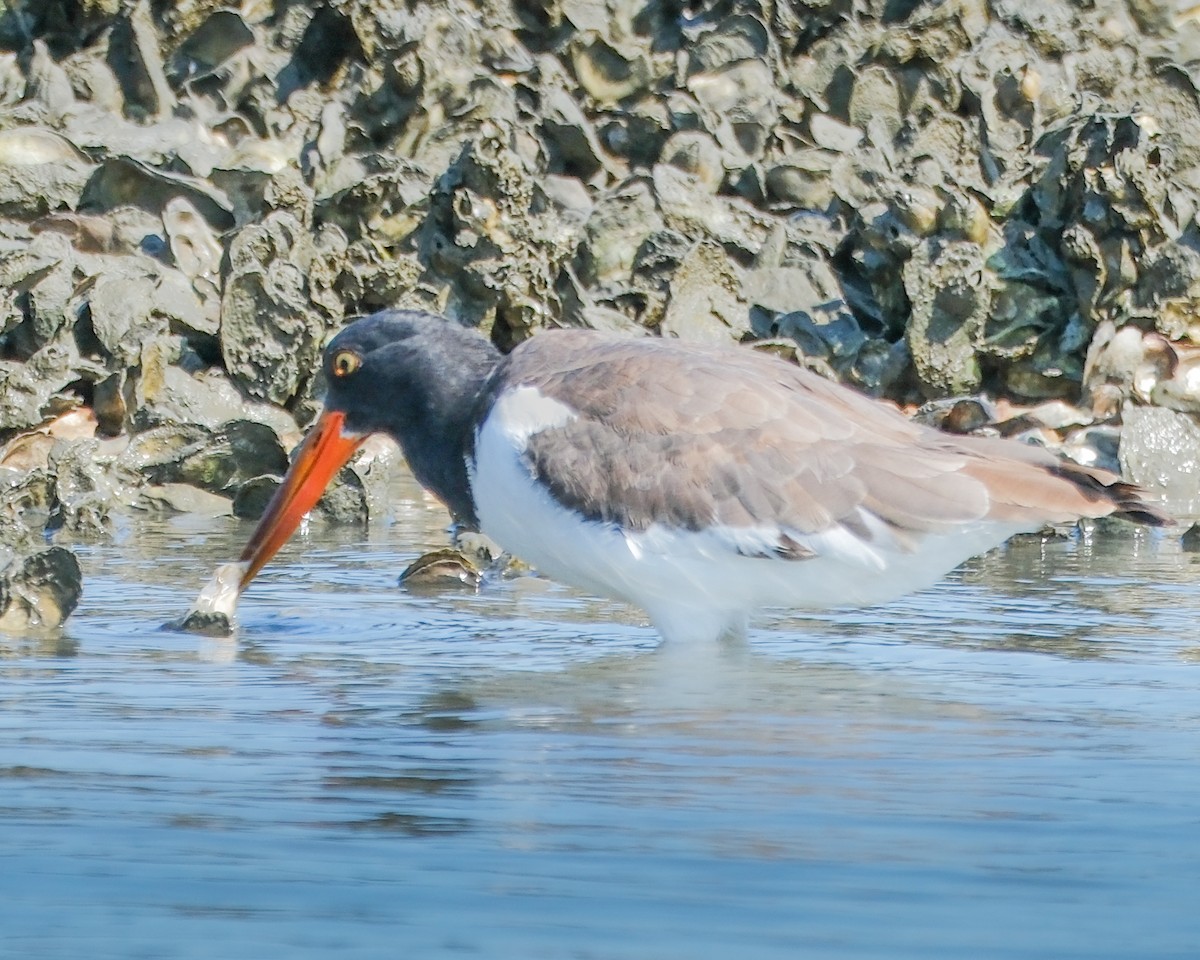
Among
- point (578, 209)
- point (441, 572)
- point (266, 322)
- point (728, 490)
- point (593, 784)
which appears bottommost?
point (593, 784)

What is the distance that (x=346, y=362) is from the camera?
6.42 m

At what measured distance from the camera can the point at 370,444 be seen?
9.69 meters

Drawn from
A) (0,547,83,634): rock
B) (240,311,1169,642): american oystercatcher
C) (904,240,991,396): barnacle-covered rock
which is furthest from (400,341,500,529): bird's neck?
(904,240,991,396): barnacle-covered rock

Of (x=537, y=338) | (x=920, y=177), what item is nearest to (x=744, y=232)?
(x=920, y=177)

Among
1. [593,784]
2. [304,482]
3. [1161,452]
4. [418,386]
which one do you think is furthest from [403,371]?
[1161,452]

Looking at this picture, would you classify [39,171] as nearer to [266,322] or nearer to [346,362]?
[266,322]

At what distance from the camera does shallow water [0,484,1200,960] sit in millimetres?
3070

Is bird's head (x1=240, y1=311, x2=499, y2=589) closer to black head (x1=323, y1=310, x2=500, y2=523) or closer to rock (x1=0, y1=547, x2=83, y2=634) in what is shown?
black head (x1=323, y1=310, x2=500, y2=523)

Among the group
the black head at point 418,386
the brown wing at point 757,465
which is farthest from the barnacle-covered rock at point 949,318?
the brown wing at point 757,465

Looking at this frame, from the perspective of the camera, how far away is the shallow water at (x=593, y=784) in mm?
3070

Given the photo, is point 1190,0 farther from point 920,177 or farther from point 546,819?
point 546,819

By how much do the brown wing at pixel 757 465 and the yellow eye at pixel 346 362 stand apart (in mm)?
723

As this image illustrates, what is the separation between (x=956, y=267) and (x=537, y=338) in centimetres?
474

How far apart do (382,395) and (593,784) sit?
2672mm
